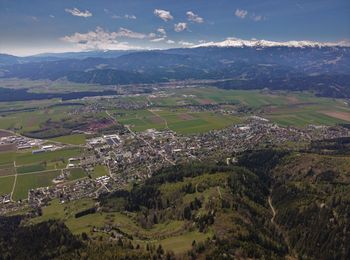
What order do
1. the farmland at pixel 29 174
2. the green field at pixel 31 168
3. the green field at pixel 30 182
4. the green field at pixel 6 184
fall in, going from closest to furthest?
1. the green field at pixel 30 182
2. the green field at pixel 6 184
3. the farmland at pixel 29 174
4. the green field at pixel 31 168

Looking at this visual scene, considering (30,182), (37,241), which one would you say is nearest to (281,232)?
(37,241)

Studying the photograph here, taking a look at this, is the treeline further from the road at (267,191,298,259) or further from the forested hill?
the road at (267,191,298,259)

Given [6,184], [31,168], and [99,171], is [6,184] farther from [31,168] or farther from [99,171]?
[99,171]

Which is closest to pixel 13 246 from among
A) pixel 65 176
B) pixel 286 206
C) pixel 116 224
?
pixel 116 224

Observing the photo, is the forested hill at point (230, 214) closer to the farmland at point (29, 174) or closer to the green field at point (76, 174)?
the green field at point (76, 174)

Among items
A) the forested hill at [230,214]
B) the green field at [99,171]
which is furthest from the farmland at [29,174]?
the forested hill at [230,214]

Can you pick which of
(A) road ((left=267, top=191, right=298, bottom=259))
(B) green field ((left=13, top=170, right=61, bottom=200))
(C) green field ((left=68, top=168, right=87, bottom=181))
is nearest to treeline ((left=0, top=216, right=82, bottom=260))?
(B) green field ((left=13, top=170, right=61, bottom=200))
